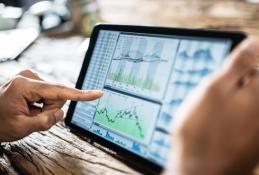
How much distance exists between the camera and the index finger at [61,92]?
0.87 m

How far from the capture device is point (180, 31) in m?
0.73

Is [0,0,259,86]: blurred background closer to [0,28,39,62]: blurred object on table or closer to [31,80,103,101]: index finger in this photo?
[0,28,39,62]: blurred object on table

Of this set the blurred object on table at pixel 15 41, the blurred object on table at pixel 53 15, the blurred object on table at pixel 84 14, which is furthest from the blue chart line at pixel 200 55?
the blurred object on table at pixel 53 15

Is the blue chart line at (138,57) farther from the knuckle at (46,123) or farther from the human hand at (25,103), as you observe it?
the knuckle at (46,123)

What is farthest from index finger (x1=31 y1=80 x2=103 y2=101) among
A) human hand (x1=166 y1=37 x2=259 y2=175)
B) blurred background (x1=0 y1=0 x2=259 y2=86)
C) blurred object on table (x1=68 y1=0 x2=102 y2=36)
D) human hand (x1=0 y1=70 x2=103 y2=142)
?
blurred object on table (x1=68 y1=0 x2=102 y2=36)

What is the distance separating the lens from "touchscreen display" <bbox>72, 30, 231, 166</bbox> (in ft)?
2.21

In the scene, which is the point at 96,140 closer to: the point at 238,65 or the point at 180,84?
the point at 180,84

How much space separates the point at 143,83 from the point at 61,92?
237 mm

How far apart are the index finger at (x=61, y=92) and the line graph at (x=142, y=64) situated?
0.17 feet

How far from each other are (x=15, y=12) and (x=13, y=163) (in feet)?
7.38

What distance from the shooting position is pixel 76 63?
1.73 meters

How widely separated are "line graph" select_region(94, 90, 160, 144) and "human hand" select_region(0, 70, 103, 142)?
6 cm

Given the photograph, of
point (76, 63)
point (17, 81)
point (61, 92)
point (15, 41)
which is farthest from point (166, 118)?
point (15, 41)

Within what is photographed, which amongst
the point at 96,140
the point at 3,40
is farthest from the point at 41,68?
the point at 96,140
